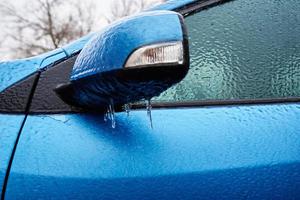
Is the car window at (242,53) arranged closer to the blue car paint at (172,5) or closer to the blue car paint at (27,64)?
the blue car paint at (172,5)

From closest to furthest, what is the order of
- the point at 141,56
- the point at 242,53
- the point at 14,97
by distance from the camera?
the point at 141,56, the point at 14,97, the point at 242,53

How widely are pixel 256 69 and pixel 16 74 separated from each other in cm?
73

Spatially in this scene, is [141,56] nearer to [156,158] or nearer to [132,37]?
[132,37]

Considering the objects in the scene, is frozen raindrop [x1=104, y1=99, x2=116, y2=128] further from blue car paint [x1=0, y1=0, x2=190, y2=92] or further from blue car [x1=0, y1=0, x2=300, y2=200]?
blue car paint [x1=0, y1=0, x2=190, y2=92]

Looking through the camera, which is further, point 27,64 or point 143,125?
point 27,64

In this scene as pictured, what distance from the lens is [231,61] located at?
1.21 meters

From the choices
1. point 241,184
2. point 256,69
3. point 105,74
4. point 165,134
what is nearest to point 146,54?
point 105,74

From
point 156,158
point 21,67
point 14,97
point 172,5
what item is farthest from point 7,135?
point 172,5

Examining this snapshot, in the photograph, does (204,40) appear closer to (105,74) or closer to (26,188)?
(105,74)

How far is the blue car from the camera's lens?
80 cm

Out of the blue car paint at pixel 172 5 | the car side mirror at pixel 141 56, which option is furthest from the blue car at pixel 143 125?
the blue car paint at pixel 172 5

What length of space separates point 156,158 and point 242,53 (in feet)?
1.64

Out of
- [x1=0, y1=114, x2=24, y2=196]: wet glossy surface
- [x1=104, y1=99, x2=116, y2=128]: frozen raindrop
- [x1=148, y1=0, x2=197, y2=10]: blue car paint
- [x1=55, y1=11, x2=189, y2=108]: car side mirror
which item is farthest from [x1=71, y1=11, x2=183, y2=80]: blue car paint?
[x1=148, y1=0, x2=197, y2=10]: blue car paint

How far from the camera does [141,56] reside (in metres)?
0.78
